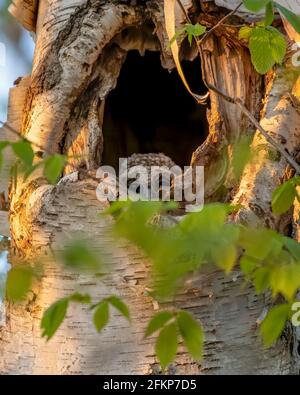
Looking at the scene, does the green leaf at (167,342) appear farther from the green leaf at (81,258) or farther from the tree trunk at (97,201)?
the tree trunk at (97,201)

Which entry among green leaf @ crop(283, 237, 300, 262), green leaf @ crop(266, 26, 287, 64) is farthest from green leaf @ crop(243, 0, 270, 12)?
green leaf @ crop(283, 237, 300, 262)

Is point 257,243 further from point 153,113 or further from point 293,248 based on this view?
point 153,113

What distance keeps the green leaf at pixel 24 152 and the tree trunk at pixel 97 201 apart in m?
0.63

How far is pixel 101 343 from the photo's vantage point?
5.38 ft

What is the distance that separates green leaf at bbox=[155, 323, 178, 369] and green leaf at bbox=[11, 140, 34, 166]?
27cm

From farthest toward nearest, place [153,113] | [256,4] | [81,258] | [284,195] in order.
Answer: [153,113], [284,195], [256,4], [81,258]

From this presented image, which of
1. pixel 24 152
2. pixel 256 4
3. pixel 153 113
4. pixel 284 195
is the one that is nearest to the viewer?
pixel 24 152

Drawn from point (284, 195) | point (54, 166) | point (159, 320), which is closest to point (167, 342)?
point (159, 320)

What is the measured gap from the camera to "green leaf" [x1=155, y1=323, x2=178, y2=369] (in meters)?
0.99

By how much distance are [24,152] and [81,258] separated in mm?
181

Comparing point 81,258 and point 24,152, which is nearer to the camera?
point 81,258

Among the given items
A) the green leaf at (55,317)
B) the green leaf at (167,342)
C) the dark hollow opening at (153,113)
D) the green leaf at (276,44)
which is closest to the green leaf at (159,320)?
the green leaf at (167,342)

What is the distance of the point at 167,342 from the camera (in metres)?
0.99

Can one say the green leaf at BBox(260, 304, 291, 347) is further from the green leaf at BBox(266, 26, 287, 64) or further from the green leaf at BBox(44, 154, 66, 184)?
the green leaf at BBox(266, 26, 287, 64)
